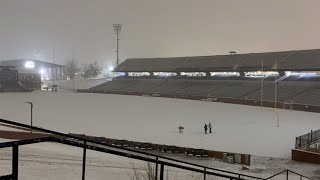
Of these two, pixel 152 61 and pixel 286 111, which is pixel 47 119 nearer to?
pixel 286 111

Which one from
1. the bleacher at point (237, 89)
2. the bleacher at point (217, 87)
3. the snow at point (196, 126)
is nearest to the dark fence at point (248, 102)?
the bleacher at point (217, 87)

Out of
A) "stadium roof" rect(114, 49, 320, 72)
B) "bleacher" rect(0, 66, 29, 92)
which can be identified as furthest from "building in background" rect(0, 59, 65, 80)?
"stadium roof" rect(114, 49, 320, 72)

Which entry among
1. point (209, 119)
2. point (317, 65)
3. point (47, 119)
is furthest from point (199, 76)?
point (47, 119)

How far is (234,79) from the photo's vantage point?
231 feet

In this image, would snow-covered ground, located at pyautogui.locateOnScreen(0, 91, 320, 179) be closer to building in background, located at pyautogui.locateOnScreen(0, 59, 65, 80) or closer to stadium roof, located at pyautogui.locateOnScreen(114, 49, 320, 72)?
stadium roof, located at pyautogui.locateOnScreen(114, 49, 320, 72)

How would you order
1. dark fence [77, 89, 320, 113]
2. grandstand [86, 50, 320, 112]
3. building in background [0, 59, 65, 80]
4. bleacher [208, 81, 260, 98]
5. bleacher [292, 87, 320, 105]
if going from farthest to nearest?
building in background [0, 59, 65, 80] < bleacher [208, 81, 260, 98] < grandstand [86, 50, 320, 112] < bleacher [292, 87, 320, 105] < dark fence [77, 89, 320, 113]

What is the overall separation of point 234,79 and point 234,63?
5423mm

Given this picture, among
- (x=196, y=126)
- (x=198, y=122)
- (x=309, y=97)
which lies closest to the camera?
(x=196, y=126)

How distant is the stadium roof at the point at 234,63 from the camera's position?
208 feet

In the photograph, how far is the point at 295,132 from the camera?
104 ft

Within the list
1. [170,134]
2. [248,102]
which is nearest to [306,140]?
[170,134]

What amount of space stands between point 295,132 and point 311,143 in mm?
7616

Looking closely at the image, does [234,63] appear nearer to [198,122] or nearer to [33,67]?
[198,122]

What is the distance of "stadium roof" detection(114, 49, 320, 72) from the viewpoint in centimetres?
6354
